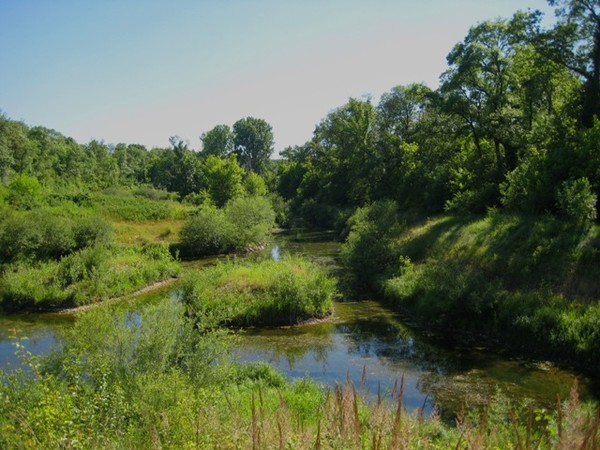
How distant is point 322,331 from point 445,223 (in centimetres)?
1559

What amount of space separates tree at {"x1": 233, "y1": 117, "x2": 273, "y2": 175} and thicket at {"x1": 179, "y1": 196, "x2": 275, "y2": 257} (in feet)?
254

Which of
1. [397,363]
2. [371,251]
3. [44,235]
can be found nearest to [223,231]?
[44,235]

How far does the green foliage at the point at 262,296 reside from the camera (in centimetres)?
2448

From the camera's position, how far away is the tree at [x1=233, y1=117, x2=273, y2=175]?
130m

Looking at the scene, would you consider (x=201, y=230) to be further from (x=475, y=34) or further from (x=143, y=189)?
(x=143, y=189)

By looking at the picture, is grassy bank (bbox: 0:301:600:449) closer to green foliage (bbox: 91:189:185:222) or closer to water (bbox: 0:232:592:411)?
water (bbox: 0:232:592:411)

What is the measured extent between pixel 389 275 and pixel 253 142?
345 feet

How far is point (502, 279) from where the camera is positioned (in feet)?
76.2

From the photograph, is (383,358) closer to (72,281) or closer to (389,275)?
(389,275)

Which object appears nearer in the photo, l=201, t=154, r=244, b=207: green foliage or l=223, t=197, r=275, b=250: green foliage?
l=223, t=197, r=275, b=250: green foliage

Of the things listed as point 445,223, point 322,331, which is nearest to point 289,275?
point 322,331

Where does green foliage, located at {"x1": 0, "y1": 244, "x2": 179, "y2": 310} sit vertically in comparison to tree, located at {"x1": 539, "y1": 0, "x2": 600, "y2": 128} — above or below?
below

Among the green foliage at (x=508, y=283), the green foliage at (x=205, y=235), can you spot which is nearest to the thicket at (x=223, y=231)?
the green foliage at (x=205, y=235)

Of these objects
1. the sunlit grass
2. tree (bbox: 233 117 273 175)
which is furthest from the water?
tree (bbox: 233 117 273 175)
